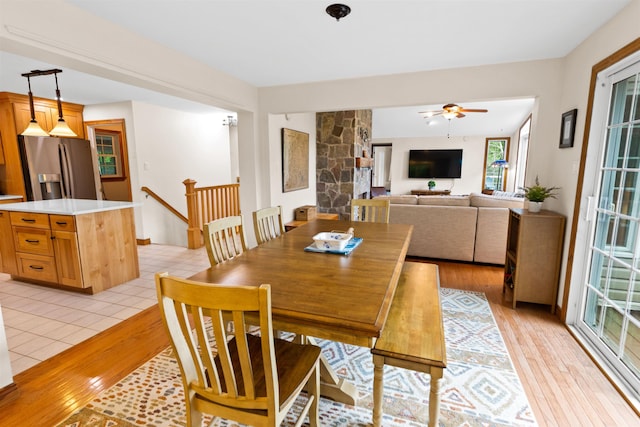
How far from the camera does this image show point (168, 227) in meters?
5.29

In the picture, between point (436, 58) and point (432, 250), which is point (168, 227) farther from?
point (436, 58)

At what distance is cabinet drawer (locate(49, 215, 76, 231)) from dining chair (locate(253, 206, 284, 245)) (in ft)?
6.26

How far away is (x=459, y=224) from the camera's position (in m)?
3.90

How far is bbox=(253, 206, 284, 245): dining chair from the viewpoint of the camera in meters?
2.40

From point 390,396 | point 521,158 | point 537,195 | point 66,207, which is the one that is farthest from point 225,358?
point 521,158

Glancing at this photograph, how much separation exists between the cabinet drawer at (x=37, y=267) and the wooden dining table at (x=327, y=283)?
261 cm

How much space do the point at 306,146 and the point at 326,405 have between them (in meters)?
4.18

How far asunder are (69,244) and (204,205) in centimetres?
221

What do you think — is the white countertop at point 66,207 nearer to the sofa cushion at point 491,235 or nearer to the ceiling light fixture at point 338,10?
the ceiling light fixture at point 338,10

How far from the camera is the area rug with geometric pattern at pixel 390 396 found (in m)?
1.59

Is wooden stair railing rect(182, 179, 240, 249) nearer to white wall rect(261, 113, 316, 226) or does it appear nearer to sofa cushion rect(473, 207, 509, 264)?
white wall rect(261, 113, 316, 226)

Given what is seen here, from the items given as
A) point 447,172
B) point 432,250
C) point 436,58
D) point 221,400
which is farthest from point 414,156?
point 221,400

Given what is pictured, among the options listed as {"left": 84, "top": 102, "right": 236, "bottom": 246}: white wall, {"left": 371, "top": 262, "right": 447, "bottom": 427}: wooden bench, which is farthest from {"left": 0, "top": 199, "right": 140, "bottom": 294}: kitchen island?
{"left": 371, "top": 262, "right": 447, "bottom": 427}: wooden bench

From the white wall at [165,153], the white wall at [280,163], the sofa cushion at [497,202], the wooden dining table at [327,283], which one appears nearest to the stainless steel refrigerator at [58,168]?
the white wall at [165,153]
